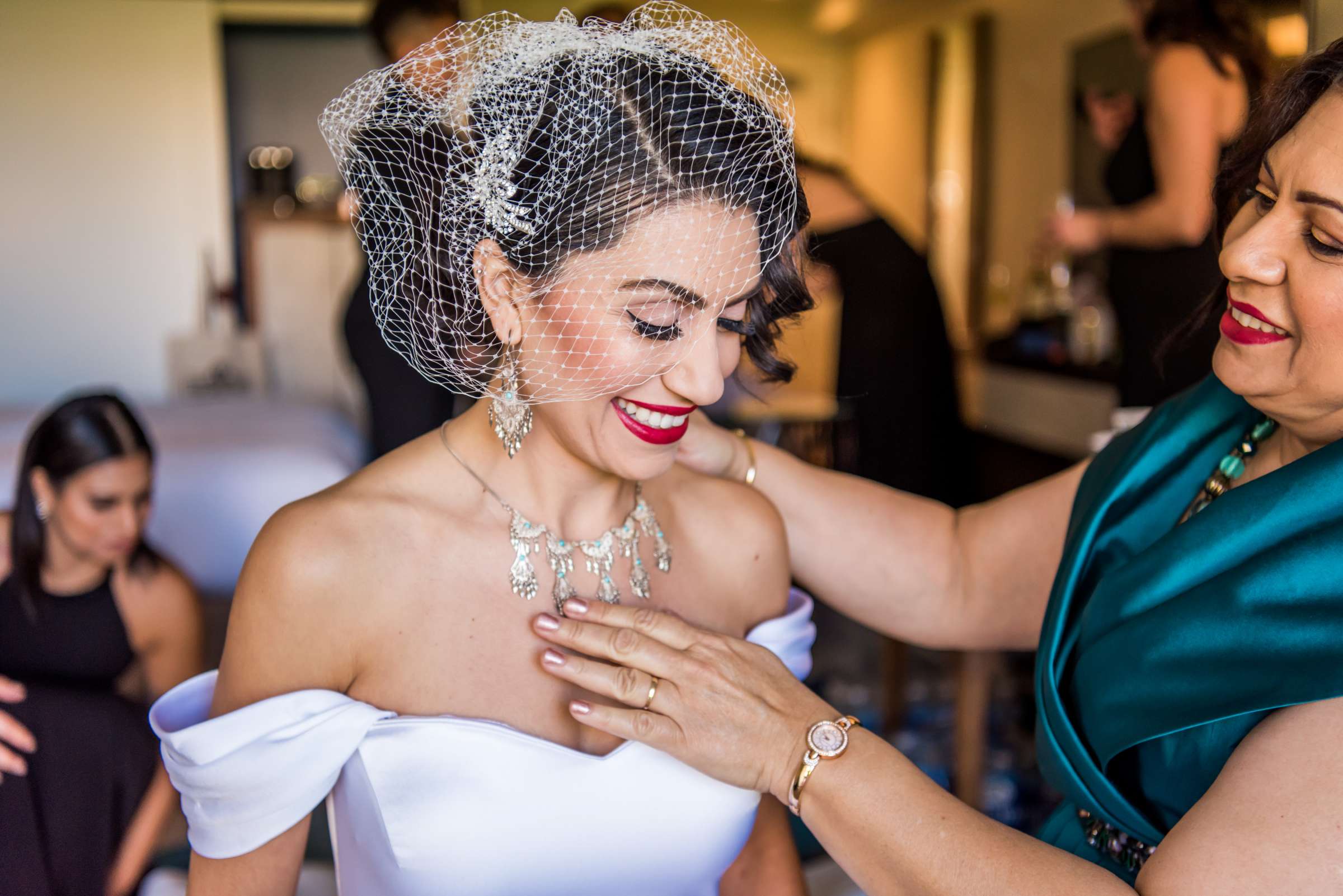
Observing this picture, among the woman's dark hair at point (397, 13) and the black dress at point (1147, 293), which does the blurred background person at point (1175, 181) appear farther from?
the woman's dark hair at point (397, 13)

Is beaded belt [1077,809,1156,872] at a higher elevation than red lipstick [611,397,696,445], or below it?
below

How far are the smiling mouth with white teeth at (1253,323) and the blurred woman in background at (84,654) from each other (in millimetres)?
1186

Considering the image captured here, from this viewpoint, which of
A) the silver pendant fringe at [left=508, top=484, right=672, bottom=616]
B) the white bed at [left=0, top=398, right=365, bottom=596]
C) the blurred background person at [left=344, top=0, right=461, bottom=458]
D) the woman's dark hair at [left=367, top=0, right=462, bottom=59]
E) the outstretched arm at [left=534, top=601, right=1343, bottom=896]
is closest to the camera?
the outstretched arm at [left=534, top=601, right=1343, bottom=896]

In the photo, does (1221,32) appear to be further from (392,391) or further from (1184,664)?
(392,391)

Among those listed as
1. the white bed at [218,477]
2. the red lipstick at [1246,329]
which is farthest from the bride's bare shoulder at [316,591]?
the white bed at [218,477]

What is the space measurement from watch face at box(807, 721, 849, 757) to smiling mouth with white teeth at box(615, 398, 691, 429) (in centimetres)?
33

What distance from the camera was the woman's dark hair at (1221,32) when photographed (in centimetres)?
210

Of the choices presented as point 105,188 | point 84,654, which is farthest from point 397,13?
point 84,654

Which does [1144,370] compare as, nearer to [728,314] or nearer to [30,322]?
[728,314]

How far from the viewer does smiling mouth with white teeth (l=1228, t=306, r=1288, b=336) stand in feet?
3.24

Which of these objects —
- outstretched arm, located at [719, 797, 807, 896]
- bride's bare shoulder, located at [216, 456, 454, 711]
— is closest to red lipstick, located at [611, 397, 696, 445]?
bride's bare shoulder, located at [216, 456, 454, 711]

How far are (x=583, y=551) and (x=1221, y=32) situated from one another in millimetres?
1703

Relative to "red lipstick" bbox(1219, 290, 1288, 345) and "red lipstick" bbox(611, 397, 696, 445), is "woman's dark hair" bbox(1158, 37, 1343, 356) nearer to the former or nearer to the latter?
"red lipstick" bbox(1219, 290, 1288, 345)

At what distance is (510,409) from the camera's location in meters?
1.18
